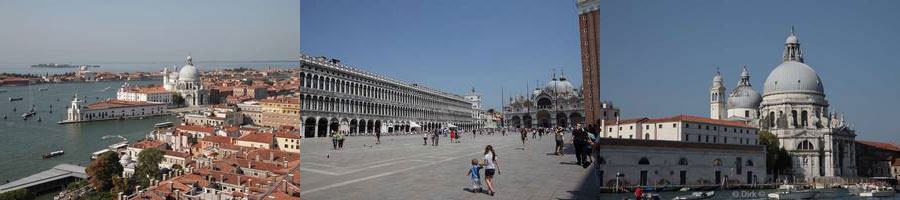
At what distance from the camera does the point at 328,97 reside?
8508 millimetres

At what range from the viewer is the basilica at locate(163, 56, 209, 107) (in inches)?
1377

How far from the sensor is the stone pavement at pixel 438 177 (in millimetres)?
4535

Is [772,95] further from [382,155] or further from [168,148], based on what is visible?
[168,148]

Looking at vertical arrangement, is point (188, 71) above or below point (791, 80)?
above

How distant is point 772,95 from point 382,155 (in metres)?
6.85

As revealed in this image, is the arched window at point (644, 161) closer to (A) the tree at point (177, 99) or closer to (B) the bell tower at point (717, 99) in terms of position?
(B) the bell tower at point (717, 99)

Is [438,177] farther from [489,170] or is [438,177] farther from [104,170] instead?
[104,170]

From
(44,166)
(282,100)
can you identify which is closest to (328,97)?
(282,100)

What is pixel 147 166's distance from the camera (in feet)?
90.3

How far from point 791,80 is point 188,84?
3910cm

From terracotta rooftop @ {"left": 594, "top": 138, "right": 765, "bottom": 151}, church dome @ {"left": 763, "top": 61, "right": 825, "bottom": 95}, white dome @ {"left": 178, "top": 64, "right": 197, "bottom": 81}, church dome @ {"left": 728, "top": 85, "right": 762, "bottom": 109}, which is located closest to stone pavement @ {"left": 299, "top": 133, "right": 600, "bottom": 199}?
terracotta rooftop @ {"left": 594, "top": 138, "right": 765, "bottom": 151}

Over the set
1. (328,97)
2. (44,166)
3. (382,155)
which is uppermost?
(328,97)

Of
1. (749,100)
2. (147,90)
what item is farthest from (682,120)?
(147,90)

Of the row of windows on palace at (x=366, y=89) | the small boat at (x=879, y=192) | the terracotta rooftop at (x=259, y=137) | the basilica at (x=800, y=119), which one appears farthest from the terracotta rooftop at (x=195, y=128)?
the small boat at (x=879, y=192)
